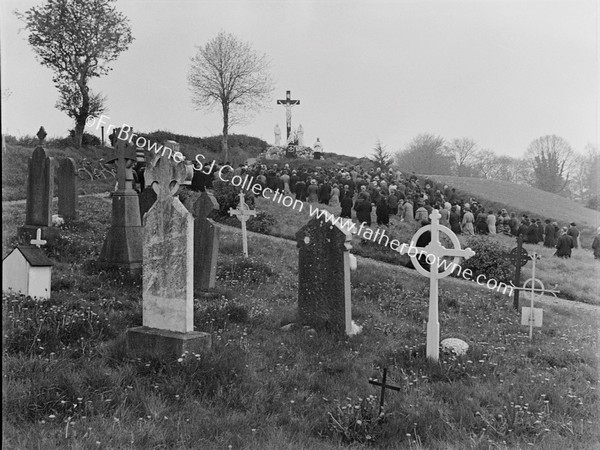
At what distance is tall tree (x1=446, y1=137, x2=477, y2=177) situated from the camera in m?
50.0

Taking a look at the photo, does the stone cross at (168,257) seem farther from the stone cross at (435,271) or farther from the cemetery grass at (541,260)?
the cemetery grass at (541,260)

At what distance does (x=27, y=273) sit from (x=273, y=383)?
4.35 m

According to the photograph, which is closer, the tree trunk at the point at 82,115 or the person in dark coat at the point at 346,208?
the person in dark coat at the point at 346,208

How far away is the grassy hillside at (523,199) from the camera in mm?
36281

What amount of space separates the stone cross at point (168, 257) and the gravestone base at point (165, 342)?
0.46ft

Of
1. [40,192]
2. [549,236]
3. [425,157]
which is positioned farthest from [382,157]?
[40,192]

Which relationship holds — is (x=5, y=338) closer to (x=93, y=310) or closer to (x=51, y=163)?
(x=93, y=310)

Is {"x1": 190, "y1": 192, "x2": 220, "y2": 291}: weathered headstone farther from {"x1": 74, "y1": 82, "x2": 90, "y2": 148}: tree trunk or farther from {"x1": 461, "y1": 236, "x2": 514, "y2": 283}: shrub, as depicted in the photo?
{"x1": 74, "y1": 82, "x2": 90, "y2": 148}: tree trunk

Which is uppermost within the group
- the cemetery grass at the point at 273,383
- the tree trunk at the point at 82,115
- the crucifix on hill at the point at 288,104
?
the crucifix on hill at the point at 288,104

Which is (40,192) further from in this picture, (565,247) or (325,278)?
(565,247)

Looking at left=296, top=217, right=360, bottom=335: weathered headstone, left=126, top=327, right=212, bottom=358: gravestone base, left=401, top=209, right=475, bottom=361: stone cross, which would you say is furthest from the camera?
left=296, top=217, right=360, bottom=335: weathered headstone

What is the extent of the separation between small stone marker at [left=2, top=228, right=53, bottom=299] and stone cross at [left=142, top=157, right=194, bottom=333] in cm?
240

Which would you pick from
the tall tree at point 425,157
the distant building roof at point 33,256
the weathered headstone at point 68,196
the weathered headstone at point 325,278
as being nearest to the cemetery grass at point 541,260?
the weathered headstone at point 68,196

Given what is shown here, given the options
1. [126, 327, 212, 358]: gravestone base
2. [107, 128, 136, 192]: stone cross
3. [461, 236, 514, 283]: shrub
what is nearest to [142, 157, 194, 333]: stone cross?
[126, 327, 212, 358]: gravestone base
